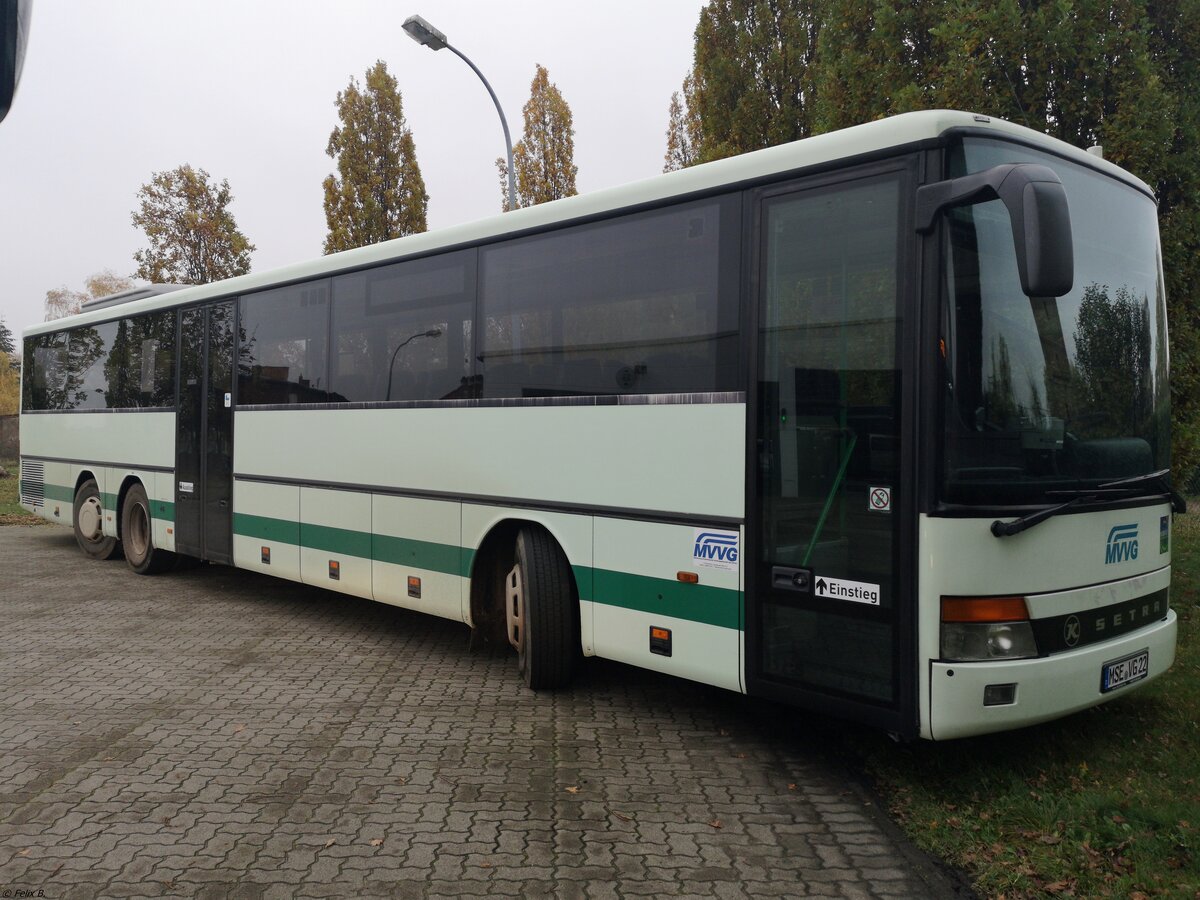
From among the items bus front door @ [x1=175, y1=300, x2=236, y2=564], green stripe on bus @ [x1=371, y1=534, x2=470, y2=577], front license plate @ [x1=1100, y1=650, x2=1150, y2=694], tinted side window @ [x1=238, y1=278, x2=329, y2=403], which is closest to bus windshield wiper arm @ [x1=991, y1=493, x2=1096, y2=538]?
front license plate @ [x1=1100, y1=650, x2=1150, y2=694]

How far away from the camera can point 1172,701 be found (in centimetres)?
587

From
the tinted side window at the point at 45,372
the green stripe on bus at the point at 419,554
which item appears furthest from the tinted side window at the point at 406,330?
the tinted side window at the point at 45,372

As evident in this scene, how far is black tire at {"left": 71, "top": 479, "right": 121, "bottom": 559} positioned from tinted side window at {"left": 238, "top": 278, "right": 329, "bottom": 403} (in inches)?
161

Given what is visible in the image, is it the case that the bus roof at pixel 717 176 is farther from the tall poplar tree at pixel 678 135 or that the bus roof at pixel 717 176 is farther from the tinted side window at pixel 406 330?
the tall poplar tree at pixel 678 135

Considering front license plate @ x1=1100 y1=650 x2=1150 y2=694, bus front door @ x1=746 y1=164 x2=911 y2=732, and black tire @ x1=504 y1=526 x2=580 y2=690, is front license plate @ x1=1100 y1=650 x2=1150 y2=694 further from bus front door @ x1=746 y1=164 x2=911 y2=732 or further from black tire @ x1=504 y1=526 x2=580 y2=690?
black tire @ x1=504 y1=526 x2=580 y2=690

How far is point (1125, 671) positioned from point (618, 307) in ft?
10.9

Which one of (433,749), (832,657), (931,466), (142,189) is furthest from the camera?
(142,189)

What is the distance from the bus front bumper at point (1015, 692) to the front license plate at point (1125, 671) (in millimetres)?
136

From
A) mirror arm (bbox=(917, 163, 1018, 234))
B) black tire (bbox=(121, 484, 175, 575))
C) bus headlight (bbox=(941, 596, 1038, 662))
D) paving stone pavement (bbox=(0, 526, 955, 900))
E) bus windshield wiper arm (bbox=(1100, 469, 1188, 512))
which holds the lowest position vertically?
paving stone pavement (bbox=(0, 526, 955, 900))

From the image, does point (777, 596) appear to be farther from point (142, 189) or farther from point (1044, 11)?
point (142, 189)

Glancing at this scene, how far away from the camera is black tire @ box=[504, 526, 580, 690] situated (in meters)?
6.34

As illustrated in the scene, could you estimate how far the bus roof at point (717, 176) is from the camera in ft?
15.0

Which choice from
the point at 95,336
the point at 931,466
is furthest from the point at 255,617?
the point at 931,466

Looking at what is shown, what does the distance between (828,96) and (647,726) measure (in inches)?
278
